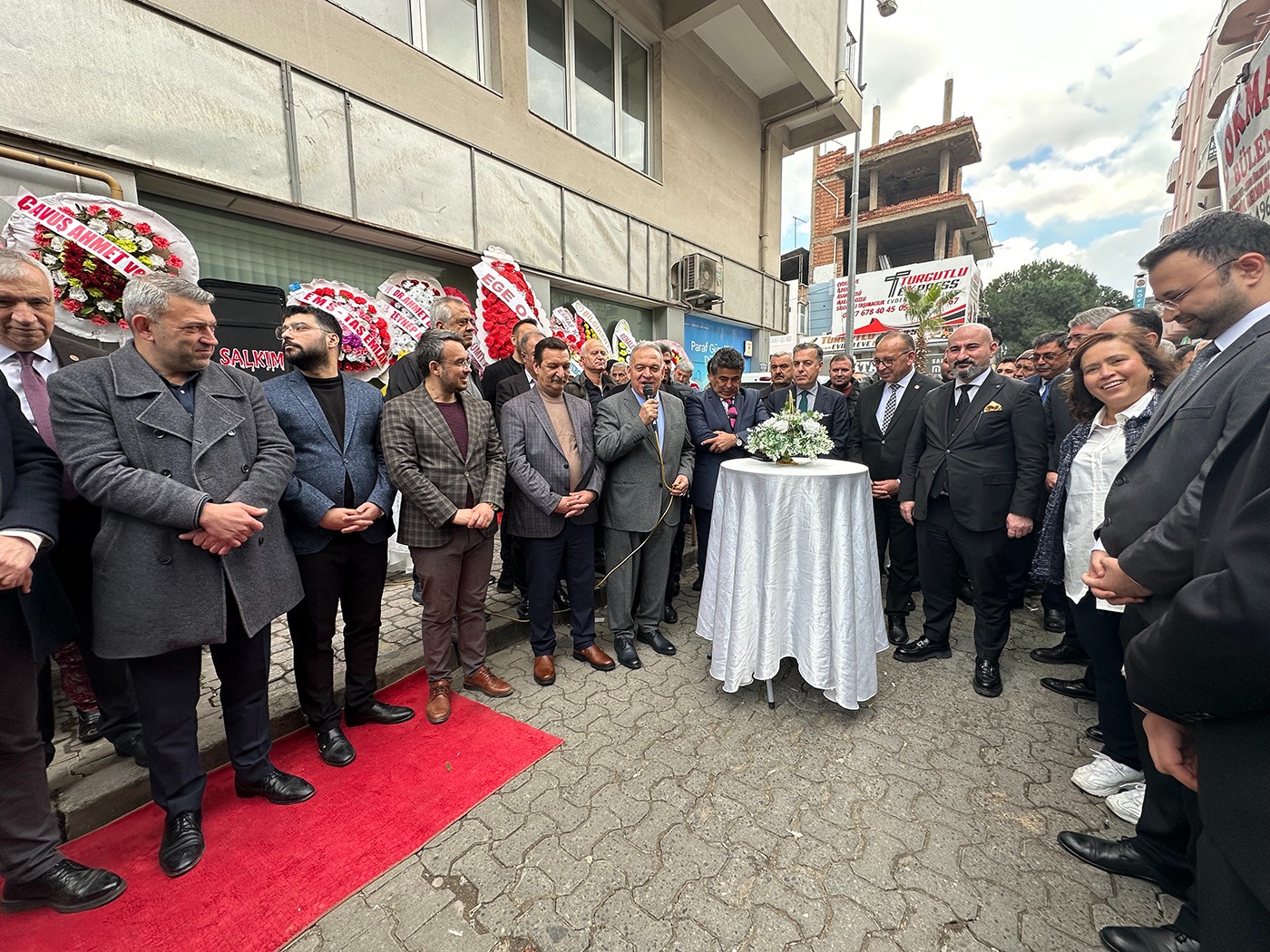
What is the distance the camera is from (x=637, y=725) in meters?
2.98

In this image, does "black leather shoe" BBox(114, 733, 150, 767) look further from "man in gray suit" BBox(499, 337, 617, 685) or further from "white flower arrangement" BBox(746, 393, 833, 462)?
"white flower arrangement" BBox(746, 393, 833, 462)

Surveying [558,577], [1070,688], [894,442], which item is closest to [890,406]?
[894,442]

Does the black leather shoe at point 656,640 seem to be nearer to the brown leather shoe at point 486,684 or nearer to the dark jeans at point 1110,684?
the brown leather shoe at point 486,684

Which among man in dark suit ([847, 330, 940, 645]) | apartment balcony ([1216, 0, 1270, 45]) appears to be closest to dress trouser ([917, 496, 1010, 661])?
man in dark suit ([847, 330, 940, 645])

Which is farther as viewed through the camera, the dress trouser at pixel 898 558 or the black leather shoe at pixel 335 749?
the dress trouser at pixel 898 558

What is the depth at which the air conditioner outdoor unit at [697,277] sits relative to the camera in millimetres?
8727

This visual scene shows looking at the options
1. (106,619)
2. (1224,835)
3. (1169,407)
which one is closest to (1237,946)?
(1224,835)

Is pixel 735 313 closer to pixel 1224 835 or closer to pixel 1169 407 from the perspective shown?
pixel 1169 407

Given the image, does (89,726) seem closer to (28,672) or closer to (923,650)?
(28,672)

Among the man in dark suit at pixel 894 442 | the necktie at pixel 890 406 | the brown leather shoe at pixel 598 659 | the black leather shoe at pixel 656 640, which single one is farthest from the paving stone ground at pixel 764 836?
the necktie at pixel 890 406

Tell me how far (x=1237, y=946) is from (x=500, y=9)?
334 inches

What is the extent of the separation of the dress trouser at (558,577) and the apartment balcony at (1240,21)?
32.3ft

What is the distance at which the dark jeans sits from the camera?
242 centimetres

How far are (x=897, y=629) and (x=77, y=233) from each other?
6.40 m
